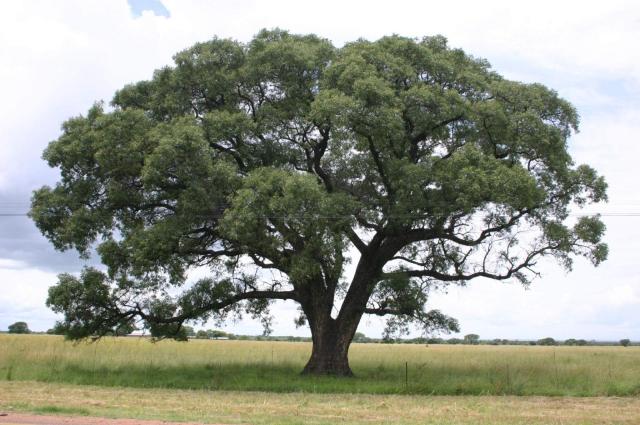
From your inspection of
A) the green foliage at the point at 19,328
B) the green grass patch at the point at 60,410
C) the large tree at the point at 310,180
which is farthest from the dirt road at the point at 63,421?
the green foliage at the point at 19,328

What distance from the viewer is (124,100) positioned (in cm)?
2600

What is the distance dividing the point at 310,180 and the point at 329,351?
26.1ft

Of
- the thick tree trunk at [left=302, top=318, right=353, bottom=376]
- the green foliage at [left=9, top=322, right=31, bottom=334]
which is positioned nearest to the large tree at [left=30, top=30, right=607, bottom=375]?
the thick tree trunk at [left=302, top=318, right=353, bottom=376]

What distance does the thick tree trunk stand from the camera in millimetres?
25031

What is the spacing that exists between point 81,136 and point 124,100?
8.94ft

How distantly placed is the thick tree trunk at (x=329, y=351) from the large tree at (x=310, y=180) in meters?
0.05

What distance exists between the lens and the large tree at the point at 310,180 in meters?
21.2

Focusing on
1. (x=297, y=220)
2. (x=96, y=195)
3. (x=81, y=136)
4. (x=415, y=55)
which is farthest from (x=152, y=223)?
(x=415, y=55)

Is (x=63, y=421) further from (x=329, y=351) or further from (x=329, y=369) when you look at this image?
(x=329, y=351)

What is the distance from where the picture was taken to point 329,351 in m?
25.3

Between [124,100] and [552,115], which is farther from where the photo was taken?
[124,100]

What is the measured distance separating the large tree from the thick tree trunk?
0.17 ft

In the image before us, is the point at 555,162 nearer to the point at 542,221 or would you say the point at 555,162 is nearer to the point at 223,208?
the point at 542,221

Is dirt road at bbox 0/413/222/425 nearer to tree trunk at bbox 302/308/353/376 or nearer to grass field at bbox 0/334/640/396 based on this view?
grass field at bbox 0/334/640/396
